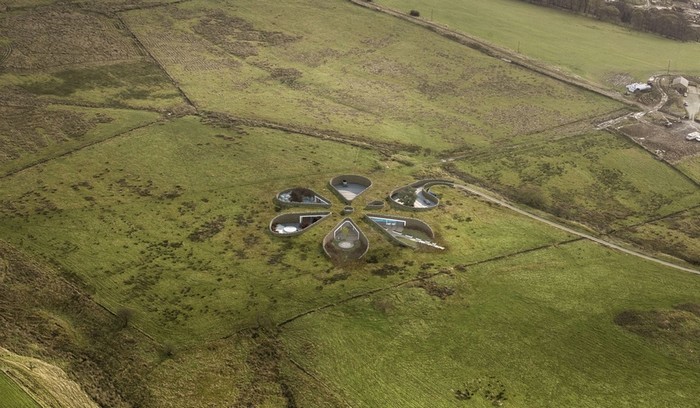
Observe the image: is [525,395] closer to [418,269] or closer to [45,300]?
[418,269]

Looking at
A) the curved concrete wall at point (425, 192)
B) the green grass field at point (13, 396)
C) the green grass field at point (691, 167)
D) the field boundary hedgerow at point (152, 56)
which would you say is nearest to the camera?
the green grass field at point (13, 396)

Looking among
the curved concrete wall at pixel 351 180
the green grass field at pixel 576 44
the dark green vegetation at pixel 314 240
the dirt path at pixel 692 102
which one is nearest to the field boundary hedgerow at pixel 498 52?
the green grass field at pixel 576 44

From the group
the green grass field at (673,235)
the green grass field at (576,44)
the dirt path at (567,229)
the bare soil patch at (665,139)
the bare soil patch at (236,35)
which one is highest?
the green grass field at (576,44)

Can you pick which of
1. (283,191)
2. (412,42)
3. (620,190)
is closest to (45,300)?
(283,191)

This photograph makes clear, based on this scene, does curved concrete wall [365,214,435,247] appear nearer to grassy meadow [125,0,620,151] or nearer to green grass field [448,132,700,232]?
green grass field [448,132,700,232]

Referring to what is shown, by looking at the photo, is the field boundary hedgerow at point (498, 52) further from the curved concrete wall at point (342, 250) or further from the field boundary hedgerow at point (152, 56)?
the curved concrete wall at point (342, 250)

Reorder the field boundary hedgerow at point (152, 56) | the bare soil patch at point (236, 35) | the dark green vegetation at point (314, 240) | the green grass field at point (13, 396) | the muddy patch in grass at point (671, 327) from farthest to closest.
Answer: the bare soil patch at point (236, 35)
the field boundary hedgerow at point (152, 56)
the muddy patch in grass at point (671, 327)
the dark green vegetation at point (314, 240)
the green grass field at point (13, 396)
